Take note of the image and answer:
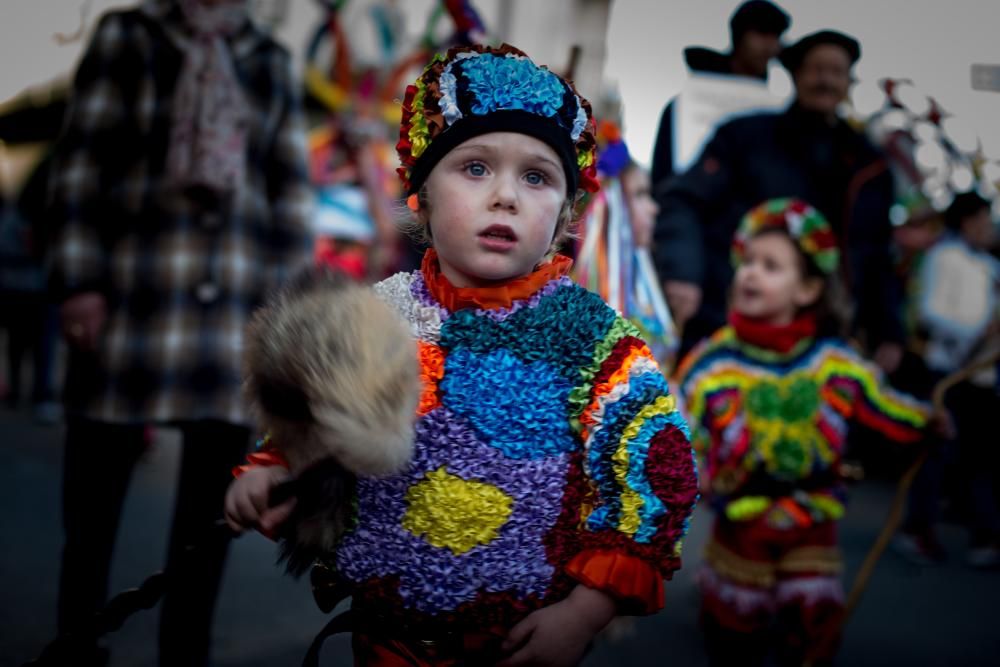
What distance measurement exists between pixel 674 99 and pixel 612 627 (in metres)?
2.22

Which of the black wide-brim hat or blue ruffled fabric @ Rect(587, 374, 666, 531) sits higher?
the black wide-brim hat

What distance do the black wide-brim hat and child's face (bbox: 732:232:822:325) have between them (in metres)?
0.94

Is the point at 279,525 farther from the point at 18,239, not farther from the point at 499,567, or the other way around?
the point at 18,239

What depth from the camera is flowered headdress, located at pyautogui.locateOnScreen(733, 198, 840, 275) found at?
290 cm

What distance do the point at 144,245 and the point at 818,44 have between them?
2.59m

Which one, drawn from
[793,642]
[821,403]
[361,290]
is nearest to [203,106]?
[361,290]

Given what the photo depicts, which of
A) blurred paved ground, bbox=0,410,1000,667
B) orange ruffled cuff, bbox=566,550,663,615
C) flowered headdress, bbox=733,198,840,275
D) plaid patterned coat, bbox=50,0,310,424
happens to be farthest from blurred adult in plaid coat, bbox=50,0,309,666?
flowered headdress, bbox=733,198,840,275

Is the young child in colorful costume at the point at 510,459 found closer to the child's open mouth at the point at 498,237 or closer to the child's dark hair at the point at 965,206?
the child's open mouth at the point at 498,237

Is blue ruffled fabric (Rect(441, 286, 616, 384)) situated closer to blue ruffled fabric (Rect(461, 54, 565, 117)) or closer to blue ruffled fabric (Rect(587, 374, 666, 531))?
blue ruffled fabric (Rect(587, 374, 666, 531))

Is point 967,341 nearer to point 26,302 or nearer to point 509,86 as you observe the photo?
point 509,86

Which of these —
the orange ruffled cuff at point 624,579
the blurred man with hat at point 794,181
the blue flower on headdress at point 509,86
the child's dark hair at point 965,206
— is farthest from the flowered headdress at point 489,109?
the child's dark hair at point 965,206

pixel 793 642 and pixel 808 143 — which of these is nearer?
pixel 793 642

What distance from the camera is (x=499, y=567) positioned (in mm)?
1273

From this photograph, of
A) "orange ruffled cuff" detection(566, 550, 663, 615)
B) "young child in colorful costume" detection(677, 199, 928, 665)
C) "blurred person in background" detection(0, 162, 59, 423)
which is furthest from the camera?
"blurred person in background" detection(0, 162, 59, 423)
